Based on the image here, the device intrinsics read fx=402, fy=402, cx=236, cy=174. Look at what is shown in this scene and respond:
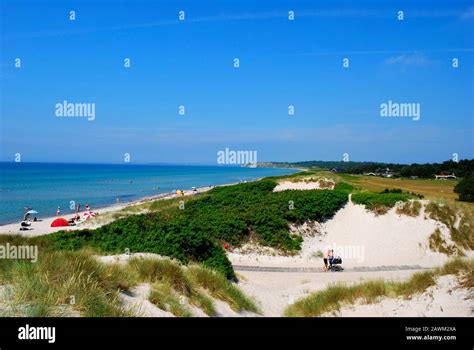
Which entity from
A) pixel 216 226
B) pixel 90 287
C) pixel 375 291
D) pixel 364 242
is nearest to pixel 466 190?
pixel 364 242

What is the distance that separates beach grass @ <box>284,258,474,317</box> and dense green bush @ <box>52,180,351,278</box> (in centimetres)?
498

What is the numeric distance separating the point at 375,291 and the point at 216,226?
1503cm

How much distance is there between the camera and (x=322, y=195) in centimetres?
3100

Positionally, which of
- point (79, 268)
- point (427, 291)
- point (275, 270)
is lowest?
point (275, 270)

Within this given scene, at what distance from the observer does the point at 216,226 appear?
25.2 metres

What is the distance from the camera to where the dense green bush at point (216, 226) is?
1566 centimetres

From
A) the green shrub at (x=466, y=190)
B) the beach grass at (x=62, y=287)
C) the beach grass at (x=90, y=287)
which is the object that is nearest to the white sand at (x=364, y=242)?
the green shrub at (x=466, y=190)

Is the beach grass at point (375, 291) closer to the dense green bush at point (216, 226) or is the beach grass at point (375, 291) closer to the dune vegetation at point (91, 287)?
the dune vegetation at point (91, 287)

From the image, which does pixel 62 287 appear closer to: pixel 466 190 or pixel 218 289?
pixel 218 289

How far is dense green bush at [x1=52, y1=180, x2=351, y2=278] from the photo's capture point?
15.7 meters
